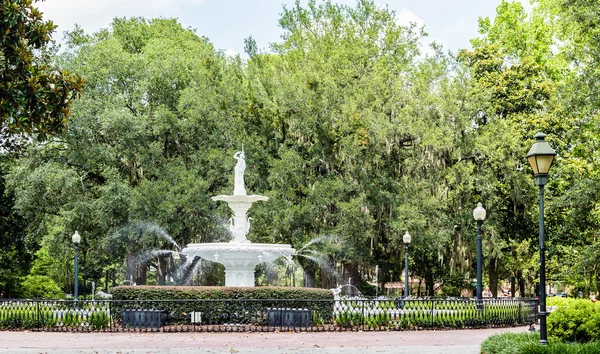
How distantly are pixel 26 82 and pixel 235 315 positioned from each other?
359 inches

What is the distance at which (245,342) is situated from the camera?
16750 millimetres

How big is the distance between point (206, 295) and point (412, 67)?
2208 cm

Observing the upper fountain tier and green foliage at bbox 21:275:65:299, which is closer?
→ the upper fountain tier

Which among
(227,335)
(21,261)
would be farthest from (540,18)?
(21,261)

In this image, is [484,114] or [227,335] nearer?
[227,335]

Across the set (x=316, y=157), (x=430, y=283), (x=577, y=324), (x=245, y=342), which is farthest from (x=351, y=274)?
(x=577, y=324)

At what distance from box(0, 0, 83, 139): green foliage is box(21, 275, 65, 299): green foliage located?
31619 millimetres

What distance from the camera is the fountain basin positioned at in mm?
22469

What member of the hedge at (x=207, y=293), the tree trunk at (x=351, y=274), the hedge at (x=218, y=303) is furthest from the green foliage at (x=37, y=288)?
the hedge at (x=218, y=303)

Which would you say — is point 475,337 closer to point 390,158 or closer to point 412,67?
point 390,158

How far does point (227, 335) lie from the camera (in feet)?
61.7

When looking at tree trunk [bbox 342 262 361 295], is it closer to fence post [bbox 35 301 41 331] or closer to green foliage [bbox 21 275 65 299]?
fence post [bbox 35 301 41 331]

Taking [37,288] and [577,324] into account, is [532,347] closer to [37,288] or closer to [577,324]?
[577,324]

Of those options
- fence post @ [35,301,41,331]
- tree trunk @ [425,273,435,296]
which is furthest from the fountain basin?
tree trunk @ [425,273,435,296]
